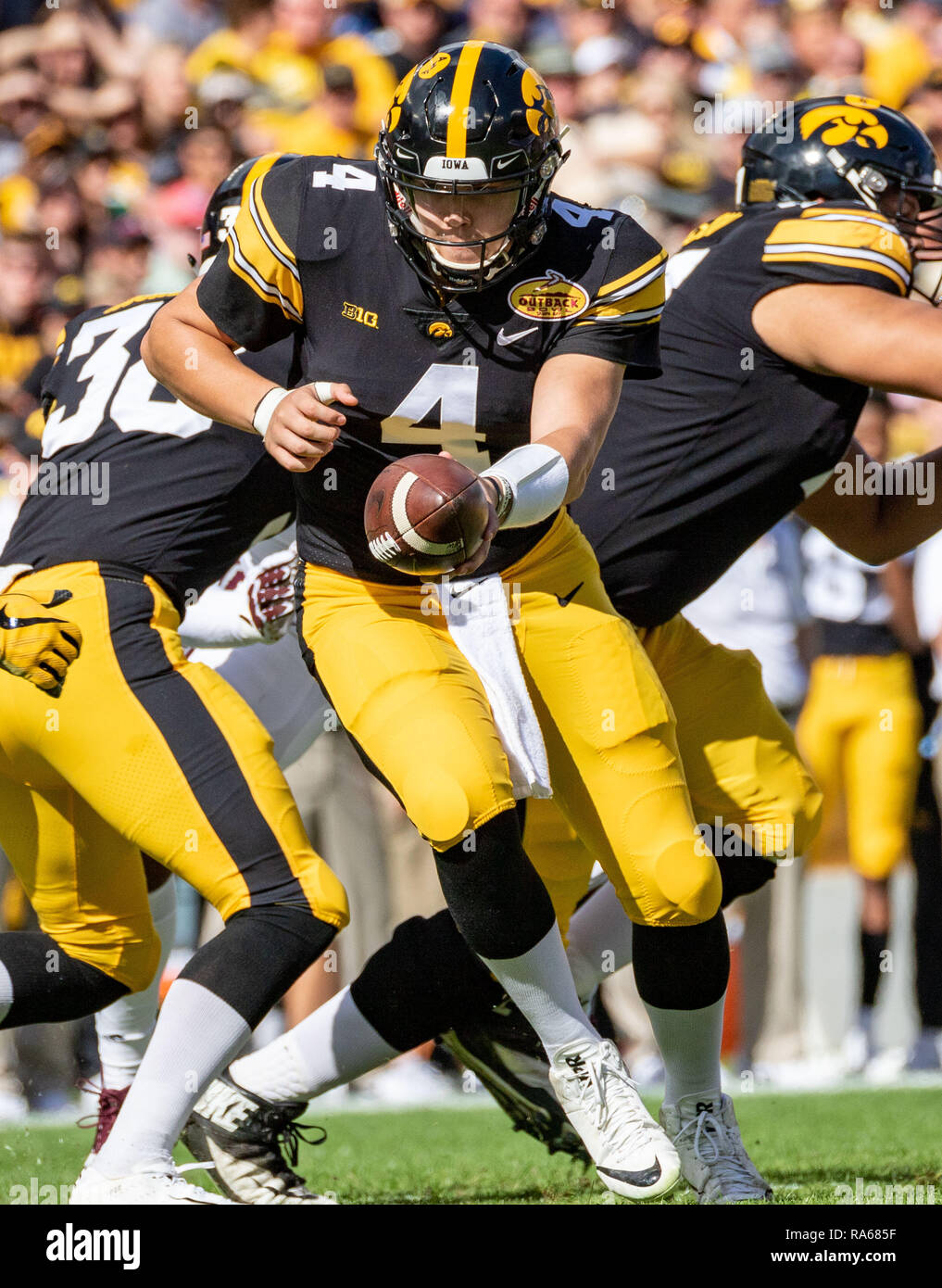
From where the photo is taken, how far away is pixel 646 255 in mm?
3168

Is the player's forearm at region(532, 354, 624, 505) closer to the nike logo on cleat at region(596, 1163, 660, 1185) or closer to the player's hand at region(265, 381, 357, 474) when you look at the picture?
the player's hand at region(265, 381, 357, 474)

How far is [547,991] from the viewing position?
3.12m

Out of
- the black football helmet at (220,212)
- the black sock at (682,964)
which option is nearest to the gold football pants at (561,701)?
the black sock at (682,964)

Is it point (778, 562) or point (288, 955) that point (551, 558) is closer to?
point (288, 955)

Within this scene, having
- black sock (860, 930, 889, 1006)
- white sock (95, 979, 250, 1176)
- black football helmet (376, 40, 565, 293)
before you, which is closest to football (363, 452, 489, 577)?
black football helmet (376, 40, 565, 293)

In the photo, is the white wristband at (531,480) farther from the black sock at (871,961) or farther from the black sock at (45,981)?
the black sock at (871,961)

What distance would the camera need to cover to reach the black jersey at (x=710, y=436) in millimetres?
3543

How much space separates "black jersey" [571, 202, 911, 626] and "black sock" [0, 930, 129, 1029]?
1.40 metres

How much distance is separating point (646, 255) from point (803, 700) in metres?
3.74

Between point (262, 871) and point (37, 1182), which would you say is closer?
point (262, 871)

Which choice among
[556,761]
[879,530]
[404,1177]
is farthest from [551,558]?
[404,1177]

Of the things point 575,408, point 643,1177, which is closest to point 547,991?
point 643,1177

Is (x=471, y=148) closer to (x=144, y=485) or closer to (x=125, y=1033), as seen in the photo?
(x=144, y=485)

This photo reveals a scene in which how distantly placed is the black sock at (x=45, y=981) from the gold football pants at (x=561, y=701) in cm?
94
